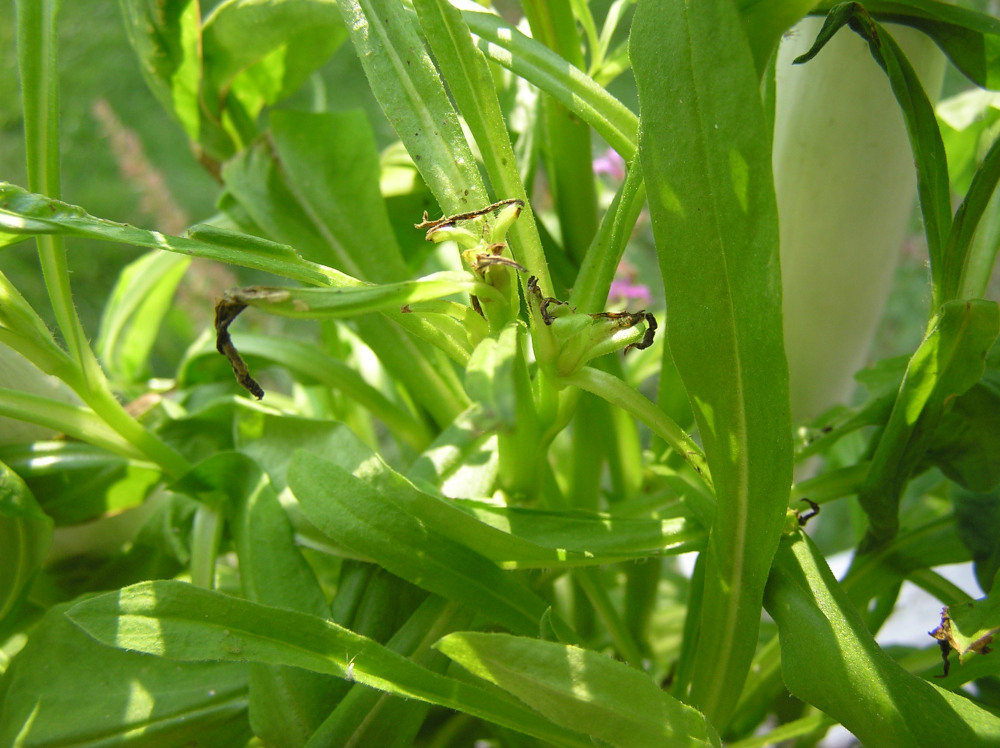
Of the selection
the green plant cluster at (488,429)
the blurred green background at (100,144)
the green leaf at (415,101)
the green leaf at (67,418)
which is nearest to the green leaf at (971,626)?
the green plant cluster at (488,429)

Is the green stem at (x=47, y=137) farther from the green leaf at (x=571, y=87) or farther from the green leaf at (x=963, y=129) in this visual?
the green leaf at (x=963, y=129)

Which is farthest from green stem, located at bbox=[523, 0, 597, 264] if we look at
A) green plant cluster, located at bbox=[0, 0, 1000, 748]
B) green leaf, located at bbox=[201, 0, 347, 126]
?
green leaf, located at bbox=[201, 0, 347, 126]

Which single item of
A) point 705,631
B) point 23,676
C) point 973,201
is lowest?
point 23,676

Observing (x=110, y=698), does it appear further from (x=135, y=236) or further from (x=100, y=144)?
(x=100, y=144)

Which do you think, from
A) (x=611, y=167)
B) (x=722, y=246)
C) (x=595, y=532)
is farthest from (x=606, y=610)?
(x=611, y=167)

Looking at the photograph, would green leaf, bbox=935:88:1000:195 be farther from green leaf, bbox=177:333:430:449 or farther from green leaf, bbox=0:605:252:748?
green leaf, bbox=0:605:252:748

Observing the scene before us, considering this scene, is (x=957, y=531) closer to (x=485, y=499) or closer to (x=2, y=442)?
(x=485, y=499)

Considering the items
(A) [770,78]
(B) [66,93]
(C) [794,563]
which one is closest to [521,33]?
(A) [770,78]
